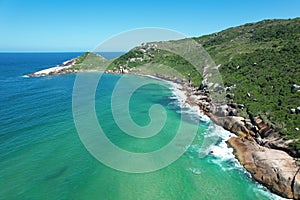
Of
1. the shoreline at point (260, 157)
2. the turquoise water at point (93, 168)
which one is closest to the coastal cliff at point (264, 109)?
the shoreline at point (260, 157)

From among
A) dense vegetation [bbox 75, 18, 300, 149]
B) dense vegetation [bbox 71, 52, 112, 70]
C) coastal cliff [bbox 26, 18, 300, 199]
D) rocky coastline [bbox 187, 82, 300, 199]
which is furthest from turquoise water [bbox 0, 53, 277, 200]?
dense vegetation [bbox 71, 52, 112, 70]

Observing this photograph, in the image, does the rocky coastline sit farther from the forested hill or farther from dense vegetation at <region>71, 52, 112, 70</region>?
dense vegetation at <region>71, 52, 112, 70</region>

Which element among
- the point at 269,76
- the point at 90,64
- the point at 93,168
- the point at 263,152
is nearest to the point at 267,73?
the point at 269,76

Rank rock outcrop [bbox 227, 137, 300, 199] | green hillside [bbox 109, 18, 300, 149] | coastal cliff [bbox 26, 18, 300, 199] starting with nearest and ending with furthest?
rock outcrop [bbox 227, 137, 300, 199]
coastal cliff [bbox 26, 18, 300, 199]
green hillside [bbox 109, 18, 300, 149]

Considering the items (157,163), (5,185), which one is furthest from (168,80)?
(5,185)

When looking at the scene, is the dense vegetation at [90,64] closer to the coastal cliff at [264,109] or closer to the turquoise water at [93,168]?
the coastal cliff at [264,109]

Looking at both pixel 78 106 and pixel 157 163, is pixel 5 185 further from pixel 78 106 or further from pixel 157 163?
pixel 78 106

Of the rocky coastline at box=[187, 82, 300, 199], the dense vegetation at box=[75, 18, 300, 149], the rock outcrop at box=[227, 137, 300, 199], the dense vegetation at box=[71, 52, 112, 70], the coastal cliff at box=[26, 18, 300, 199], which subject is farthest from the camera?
the dense vegetation at box=[71, 52, 112, 70]

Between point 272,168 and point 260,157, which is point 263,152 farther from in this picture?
point 272,168
